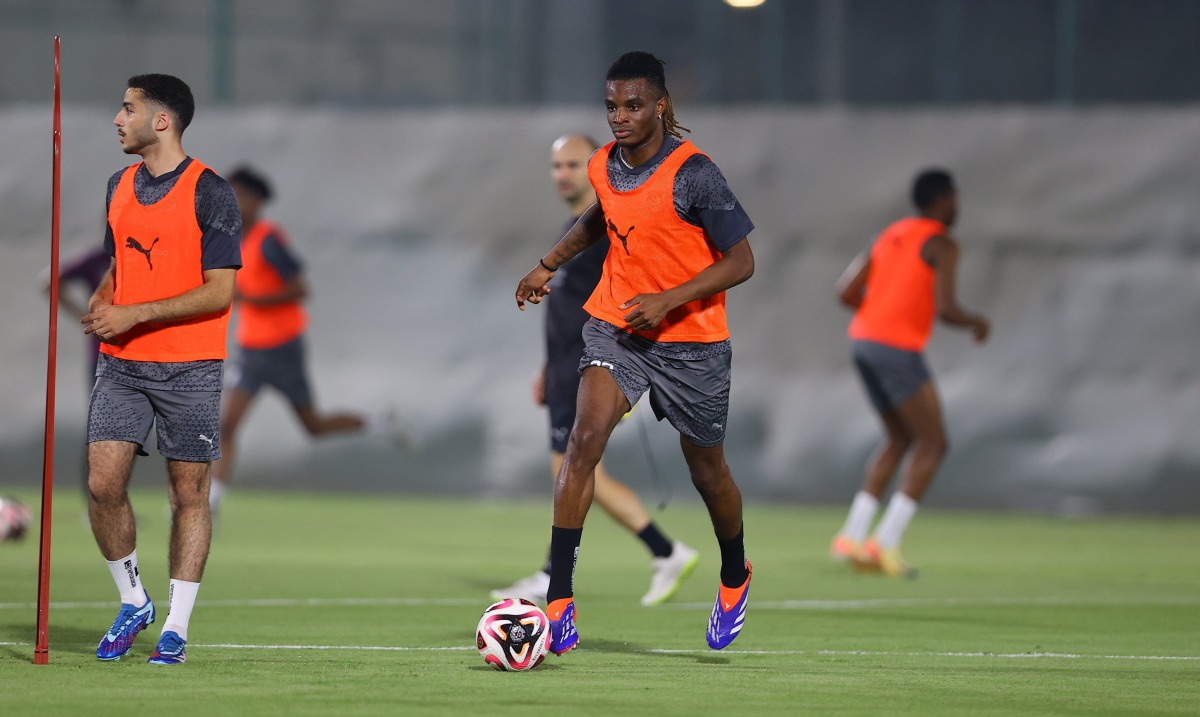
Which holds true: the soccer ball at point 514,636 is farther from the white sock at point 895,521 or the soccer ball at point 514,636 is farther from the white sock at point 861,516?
the white sock at point 861,516

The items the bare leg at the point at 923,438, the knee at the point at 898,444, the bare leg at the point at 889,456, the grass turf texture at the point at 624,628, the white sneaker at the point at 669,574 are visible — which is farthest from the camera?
the knee at the point at 898,444

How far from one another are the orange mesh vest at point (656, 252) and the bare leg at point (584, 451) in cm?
31

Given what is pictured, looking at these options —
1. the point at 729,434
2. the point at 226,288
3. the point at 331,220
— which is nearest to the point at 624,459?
the point at 729,434

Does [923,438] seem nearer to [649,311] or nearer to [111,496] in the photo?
[649,311]

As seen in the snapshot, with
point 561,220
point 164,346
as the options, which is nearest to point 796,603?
point 164,346

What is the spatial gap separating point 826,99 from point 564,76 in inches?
107

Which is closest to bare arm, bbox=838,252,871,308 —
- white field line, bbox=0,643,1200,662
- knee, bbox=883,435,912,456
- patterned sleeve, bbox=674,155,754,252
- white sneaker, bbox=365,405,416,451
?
knee, bbox=883,435,912,456

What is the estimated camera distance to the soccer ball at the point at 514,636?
21.8ft

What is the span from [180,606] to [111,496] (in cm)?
50

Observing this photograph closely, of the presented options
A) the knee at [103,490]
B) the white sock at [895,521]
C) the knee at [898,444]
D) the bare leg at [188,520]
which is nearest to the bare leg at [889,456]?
the knee at [898,444]

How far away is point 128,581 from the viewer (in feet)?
22.9

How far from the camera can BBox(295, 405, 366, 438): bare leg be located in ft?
48.0

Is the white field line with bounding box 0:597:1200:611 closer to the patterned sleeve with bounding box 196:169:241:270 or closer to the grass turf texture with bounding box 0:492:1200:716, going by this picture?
the grass turf texture with bounding box 0:492:1200:716

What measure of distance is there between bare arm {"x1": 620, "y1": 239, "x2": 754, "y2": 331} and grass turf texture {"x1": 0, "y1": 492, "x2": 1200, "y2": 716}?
137cm
